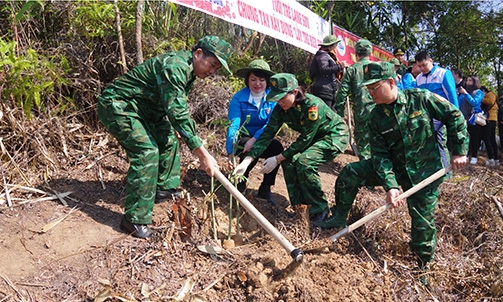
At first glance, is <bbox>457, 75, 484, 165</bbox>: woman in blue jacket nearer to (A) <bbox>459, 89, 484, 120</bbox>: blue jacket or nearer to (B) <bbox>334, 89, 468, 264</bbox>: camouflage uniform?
(A) <bbox>459, 89, 484, 120</bbox>: blue jacket

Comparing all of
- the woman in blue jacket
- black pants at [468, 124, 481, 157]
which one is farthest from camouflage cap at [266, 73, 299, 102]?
black pants at [468, 124, 481, 157]

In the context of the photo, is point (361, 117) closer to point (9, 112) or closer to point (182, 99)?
point (182, 99)

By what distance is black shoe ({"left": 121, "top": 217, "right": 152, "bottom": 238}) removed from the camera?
3.38 m

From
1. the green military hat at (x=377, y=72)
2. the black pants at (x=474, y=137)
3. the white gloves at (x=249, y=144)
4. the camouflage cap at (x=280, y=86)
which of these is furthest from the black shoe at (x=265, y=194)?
the black pants at (x=474, y=137)

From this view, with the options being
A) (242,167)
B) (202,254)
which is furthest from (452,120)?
(202,254)

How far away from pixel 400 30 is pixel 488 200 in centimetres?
1071

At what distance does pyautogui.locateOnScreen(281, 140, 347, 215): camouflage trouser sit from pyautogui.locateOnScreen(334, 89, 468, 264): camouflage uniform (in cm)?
64

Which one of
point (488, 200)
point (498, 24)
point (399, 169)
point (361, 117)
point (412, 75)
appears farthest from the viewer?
point (498, 24)

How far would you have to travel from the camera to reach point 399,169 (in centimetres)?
357

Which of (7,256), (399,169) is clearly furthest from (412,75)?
(7,256)

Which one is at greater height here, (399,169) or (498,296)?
(399,169)

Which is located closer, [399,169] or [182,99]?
[182,99]

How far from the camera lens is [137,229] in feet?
11.1

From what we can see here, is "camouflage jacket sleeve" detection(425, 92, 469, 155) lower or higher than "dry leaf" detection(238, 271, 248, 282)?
higher
